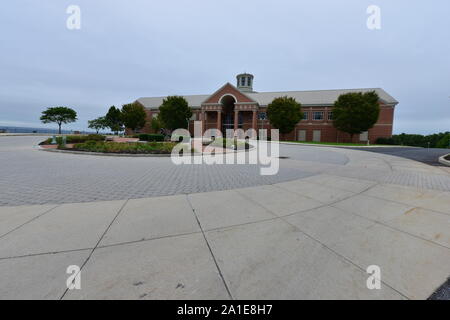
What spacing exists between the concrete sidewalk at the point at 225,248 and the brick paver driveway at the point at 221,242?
0.6 inches

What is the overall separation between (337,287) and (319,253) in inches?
25.8

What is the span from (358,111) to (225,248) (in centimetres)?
4033

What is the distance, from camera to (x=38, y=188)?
18.6 feet

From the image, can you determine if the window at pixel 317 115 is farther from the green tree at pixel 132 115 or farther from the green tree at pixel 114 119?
the green tree at pixel 114 119

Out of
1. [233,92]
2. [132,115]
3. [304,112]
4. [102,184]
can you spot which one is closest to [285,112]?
[304,112]

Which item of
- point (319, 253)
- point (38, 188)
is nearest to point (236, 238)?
point (319, 253)

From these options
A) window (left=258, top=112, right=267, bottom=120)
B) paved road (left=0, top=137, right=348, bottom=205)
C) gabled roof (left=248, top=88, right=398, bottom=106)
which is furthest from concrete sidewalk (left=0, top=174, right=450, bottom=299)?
gabled roof (left=248, top=88, right=398, bottom=106)

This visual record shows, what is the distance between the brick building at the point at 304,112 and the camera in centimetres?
4069

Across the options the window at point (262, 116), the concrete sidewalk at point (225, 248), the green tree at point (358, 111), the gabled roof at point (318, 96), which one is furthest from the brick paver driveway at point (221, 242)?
the gabled roof at point (318, 96)

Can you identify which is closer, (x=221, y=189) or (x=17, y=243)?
(x=17, y=243)
